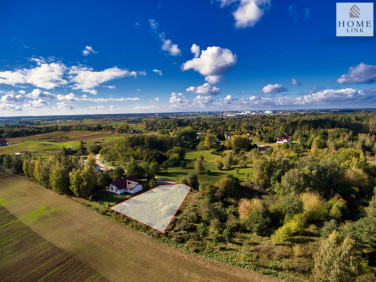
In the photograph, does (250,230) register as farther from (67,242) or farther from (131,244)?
(67,242)

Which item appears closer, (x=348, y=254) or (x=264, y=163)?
(x=348, y=254)

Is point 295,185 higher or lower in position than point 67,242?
higher

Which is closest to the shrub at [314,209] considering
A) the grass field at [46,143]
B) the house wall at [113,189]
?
the house wall at [113,189]

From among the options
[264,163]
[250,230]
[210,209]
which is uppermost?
[264,163]

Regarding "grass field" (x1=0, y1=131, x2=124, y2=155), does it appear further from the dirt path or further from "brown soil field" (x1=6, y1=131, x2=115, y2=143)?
the dirt path

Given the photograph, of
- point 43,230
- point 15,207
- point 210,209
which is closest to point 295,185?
point 210,209

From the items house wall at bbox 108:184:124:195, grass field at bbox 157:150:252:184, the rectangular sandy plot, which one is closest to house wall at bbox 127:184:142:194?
the rectangular sandy plot

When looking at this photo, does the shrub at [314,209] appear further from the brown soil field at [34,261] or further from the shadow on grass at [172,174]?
the shadow on grass at [172,174]
